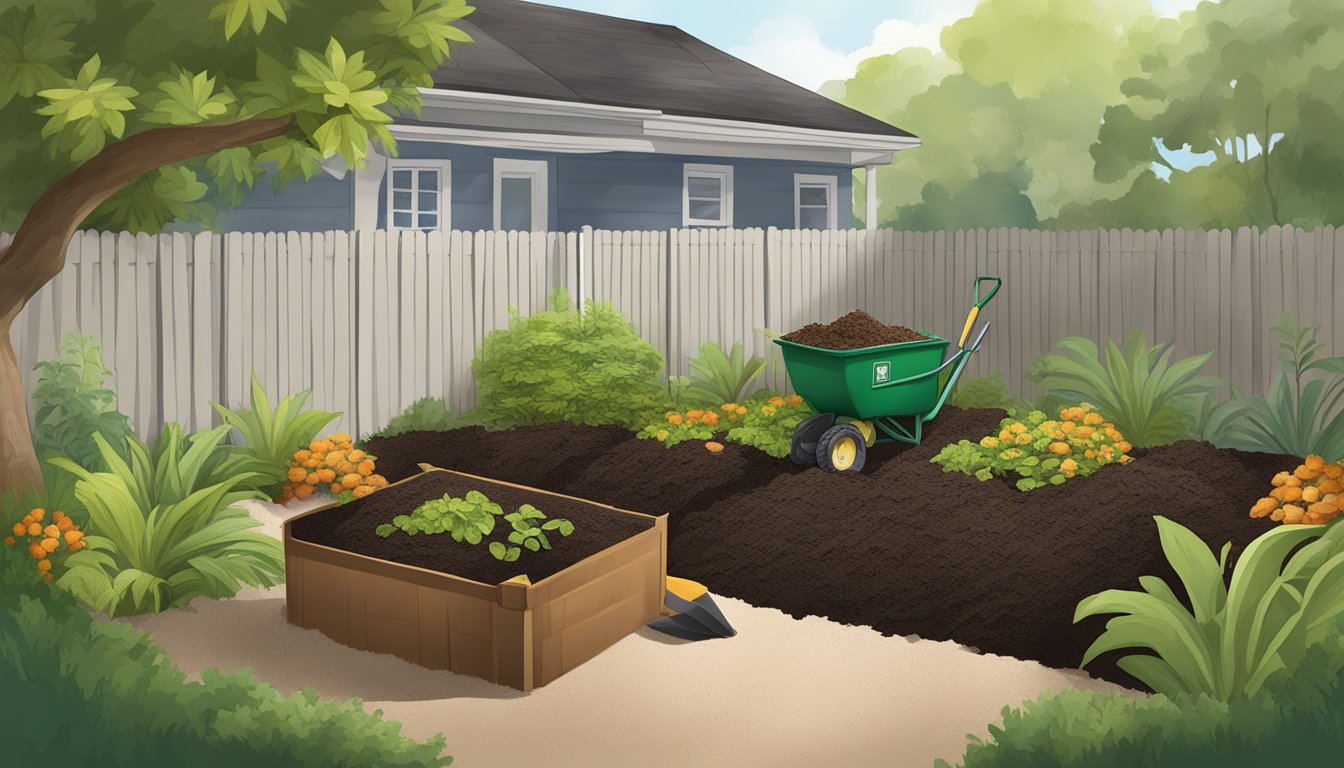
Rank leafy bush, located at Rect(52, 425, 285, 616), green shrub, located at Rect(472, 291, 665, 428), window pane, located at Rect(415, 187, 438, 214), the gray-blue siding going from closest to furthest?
leafy bush, located at Rect(52, 425, 285, 616), green shrub, located at Rect(472, 291, 665, 428), the gray-blue siding, window pane, located at Rect(415, 187, 438, 214)

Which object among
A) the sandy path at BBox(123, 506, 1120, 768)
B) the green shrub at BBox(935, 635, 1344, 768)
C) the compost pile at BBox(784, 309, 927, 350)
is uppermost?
the compost pile at BBox(784, 309, 927, 350)

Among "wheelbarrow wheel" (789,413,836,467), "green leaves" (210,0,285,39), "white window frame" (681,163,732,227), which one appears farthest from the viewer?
"white window frame" (681,163,732,227)

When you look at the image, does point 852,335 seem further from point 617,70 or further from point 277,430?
point 617,70

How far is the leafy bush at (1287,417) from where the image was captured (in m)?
8.52

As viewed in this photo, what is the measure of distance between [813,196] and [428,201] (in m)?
6.04

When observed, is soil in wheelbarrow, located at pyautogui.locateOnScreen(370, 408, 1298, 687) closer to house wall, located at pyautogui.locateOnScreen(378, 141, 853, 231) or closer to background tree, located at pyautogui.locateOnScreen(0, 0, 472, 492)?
background tree, located at pyautogui.locateOnScreen(0, 0, 472, 492)

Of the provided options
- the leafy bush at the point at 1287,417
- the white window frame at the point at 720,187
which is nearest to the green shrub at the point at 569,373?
the leafy bush at the point at 1287,417

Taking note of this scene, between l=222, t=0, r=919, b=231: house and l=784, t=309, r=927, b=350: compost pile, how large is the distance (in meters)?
5.67

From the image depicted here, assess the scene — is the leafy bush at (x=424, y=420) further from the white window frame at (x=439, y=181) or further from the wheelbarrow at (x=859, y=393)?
the white window frame at (x=439, y=181)

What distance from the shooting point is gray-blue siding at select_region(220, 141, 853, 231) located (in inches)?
586

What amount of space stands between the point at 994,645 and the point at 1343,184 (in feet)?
81.1

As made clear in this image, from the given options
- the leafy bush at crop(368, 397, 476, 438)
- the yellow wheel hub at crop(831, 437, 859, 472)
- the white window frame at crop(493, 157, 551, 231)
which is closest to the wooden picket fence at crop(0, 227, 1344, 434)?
the leafy bush at crop(368, 397, 476, 438)

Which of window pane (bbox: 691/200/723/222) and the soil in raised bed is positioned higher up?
window pane (bbox: 691/200/723/222)

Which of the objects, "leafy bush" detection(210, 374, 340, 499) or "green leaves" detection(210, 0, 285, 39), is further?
"leafy bush" detection(210, 374, 340, 499)
